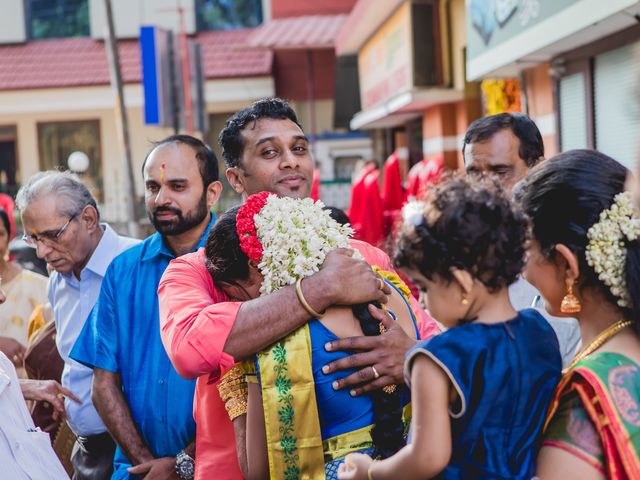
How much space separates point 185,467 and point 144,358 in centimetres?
42

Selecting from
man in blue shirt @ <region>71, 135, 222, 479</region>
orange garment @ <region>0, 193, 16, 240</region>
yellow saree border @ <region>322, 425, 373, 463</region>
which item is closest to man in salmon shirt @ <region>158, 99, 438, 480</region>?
yellow saree border @ <region>322, 425, 373, 463</region>

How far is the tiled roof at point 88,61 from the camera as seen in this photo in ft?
64.3

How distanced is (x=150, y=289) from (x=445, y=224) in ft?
5.39

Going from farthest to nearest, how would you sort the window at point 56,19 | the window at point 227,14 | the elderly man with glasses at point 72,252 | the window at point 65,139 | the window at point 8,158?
the window at point 56,19 < the window at point 227,14 < the window at point 65,139 < the window at point 8,158 < the elderly man with glasses at point 72,252

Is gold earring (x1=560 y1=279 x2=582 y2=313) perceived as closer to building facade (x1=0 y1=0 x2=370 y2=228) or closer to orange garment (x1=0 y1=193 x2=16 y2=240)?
orange garment (x1=0 y1=193 x2=16 y2=240)

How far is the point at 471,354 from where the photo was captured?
185cm

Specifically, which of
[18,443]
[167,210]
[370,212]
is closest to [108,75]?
[370,212]

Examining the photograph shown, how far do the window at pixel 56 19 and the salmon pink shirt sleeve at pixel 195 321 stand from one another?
2080cm

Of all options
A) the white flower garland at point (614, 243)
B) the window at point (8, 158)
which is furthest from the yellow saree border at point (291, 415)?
the window at point (8, 158)

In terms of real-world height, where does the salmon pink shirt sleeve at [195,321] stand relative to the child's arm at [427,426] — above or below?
above

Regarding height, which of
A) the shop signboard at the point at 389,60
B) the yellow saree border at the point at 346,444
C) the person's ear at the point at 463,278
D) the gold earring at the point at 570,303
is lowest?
the yellow saree border at the point at 346,444

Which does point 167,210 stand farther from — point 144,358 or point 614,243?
point 614,243

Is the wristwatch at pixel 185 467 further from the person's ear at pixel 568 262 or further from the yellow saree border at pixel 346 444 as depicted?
the person's ear at pixel 568 262

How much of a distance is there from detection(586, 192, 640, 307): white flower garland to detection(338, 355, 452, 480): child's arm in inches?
16.9
